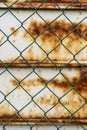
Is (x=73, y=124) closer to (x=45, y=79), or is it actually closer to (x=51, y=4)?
(x=45, y=79)

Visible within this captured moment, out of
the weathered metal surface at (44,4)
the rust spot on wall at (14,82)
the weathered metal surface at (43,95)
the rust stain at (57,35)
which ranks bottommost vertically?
the weathered metal surface at (43,95)

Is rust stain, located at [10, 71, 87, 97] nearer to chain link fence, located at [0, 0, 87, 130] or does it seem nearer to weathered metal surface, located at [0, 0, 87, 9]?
chain link fence, located at [0, 0, 87, 130]

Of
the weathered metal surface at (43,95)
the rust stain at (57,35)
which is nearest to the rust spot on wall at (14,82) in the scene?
the weathered metal surface at (43,95)

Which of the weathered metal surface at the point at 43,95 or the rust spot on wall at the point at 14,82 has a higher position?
the rust spot on wall at the point at 14,82

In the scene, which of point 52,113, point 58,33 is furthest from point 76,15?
point 52,113

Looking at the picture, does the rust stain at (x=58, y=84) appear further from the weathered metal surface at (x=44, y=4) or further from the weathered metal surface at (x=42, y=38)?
the weathered metal surface at (x=44, y=4)

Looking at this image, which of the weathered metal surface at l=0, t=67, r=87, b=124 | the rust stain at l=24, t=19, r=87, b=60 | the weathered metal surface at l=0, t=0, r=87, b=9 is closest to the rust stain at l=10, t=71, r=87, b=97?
the weathered metal surface at l=0, t=67, r=87, b=124

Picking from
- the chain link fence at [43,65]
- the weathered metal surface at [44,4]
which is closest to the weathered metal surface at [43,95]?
the chain link fence at [43,65]

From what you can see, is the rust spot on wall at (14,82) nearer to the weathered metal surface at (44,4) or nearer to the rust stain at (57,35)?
the rust stain at (57,35)

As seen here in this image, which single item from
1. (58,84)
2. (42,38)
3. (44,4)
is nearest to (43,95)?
(58,84)
